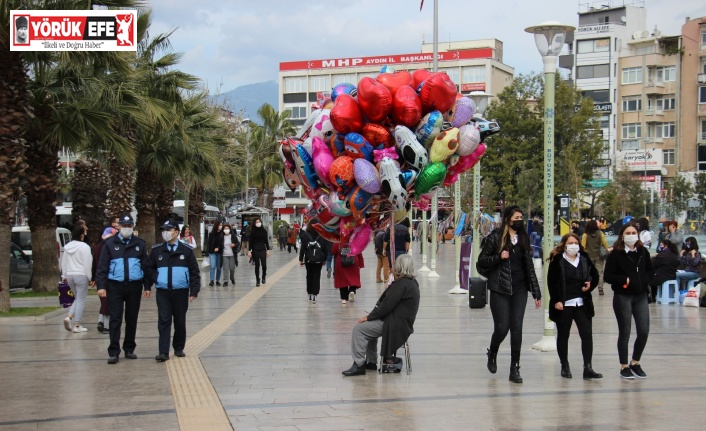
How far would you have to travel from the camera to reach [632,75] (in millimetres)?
72875

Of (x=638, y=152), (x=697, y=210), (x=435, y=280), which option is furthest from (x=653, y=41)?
(x=435, y=280)

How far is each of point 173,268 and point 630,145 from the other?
6770 cm

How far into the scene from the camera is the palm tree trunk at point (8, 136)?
52.6 feet

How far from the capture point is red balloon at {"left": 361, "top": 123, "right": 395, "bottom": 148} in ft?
32.3

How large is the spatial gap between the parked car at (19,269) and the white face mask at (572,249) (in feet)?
53.6

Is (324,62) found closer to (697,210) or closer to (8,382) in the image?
(697,210)

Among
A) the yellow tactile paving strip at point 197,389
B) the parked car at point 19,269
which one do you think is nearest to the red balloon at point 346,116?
the yellow tactile paving strip at point 197,389

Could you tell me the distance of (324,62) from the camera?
98000 millimetres

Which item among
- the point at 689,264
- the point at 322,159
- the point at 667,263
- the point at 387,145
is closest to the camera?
the point at 387,145

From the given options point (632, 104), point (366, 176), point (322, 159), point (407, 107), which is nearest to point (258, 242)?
point (322, 159)

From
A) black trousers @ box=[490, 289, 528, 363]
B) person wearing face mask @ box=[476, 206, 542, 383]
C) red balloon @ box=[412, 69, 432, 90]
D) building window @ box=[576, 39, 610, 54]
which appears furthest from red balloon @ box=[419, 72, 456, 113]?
building window @ box=[576, 39, 610, 54]

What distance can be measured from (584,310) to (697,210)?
1892 inches

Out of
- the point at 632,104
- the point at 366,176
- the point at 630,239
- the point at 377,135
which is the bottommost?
the point at 630,239

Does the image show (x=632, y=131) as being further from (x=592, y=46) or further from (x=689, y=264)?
(x=689, y=264)
